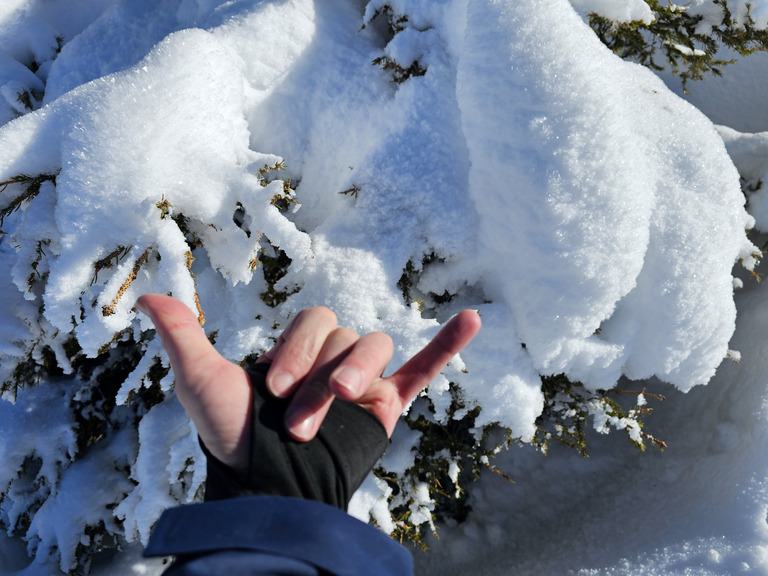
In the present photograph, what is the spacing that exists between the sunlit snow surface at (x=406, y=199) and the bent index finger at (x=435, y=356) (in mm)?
582

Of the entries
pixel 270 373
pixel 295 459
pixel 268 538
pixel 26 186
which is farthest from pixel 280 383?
pixel 26 186

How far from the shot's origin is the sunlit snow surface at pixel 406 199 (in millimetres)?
1933

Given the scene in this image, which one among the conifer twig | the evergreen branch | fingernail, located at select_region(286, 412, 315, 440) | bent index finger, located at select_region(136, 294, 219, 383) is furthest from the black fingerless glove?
the evergreen branch

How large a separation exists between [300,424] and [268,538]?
0.26 metres

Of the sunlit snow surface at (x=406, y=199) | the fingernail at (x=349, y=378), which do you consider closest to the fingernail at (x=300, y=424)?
the fingernail at (x=349, y=378)

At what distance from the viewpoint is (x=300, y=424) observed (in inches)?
41.3

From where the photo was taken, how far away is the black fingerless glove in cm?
99

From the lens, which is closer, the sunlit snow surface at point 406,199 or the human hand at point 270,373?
the human hand at point 270,373

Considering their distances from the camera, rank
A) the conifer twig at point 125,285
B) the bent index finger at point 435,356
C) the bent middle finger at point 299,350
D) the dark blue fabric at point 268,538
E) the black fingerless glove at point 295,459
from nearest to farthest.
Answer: the dark blue fabric at point 268,538 < the black fingerless glove at point 295,459 < the bent middle finger at point 299,350 < the bent index finger at point 435,356 < the conifer twig at point 125,285

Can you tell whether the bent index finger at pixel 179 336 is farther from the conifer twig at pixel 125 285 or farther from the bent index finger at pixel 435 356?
the conifer twig at pixel 125 285

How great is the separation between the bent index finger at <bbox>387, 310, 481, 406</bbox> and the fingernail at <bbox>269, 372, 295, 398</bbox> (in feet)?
1.31

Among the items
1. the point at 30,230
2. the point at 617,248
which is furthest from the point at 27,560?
the point at 617,248

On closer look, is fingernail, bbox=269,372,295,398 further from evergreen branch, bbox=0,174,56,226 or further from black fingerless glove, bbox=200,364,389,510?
evergreen branch, bbox=0,174,56,226

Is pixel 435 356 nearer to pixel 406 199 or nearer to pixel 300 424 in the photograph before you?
pixel 300 424
